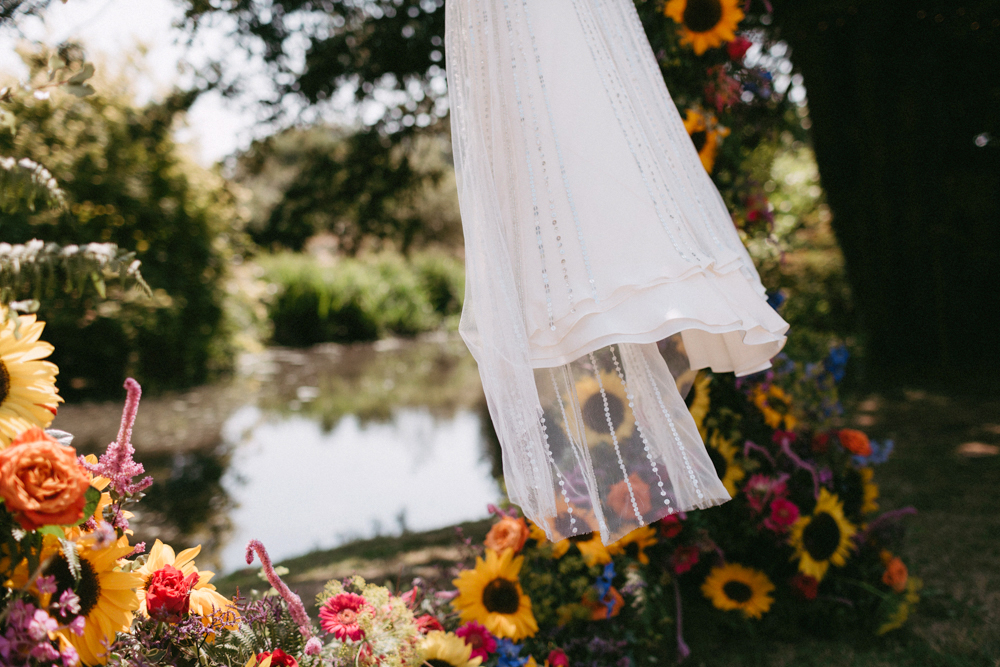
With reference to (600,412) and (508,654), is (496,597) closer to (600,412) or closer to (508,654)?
(508,654)

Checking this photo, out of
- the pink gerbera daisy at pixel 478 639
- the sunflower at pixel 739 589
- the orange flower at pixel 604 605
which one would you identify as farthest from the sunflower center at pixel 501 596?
the sunflower at pixel 739 589

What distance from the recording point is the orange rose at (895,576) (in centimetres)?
229

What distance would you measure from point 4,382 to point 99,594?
1.41 feet

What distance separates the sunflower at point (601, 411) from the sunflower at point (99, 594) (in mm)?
1050

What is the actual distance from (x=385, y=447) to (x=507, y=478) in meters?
5.13

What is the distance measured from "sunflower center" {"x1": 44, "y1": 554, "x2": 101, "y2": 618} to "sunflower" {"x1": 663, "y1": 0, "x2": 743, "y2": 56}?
238 centimetres

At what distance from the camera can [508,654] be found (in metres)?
1.80

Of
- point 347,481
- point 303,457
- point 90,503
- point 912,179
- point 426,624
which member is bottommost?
point 426,624

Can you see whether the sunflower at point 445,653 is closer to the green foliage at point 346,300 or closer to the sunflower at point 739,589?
the sunflower at point 739,589

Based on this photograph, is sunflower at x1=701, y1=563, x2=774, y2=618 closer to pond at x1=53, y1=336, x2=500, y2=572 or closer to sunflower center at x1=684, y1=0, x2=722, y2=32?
sunflower center at x1=684, y1=0, x2=722, y2=32

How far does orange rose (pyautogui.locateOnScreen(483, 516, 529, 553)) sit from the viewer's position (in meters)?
1.99

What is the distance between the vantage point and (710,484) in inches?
63.5

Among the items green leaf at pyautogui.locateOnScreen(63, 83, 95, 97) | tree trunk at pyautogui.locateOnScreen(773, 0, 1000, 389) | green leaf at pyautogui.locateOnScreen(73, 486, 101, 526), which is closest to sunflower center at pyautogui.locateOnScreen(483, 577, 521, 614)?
green leaf at pyautogui.locateOnScreen(73, 486, 101, 526)

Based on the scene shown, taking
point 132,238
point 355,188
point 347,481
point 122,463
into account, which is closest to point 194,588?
point 122,463
